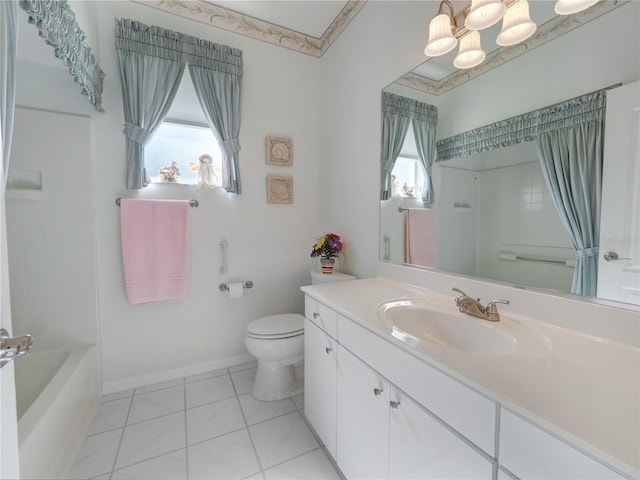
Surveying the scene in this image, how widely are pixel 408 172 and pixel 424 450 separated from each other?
1252 mm

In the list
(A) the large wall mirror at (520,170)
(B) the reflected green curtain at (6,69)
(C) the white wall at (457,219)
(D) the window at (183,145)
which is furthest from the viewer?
(D) the window at (183,145)

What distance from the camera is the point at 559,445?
0.46 meters

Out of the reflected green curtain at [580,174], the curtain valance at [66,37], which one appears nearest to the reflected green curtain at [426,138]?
the reflected green curtain at [580,174]

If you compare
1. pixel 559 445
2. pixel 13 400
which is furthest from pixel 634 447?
pixel 13 400

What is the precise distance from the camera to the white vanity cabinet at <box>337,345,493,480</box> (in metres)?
0.66

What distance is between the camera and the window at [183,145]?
1.91 m

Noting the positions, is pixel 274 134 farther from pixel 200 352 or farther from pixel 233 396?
pixel 233 396

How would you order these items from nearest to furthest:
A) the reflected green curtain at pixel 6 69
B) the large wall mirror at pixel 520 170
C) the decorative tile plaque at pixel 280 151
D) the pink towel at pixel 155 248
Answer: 1. the reflected green curtain at pixel 6 69
2. the large wall mirror at pixel 520 170
3. the pink towel at pixel 155 248
4. the decorative tile plaque at pixel 280 151

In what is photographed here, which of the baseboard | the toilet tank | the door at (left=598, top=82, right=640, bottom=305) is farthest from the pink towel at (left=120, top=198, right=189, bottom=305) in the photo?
the door at (left=598, top=82, right=640, bottom=305)

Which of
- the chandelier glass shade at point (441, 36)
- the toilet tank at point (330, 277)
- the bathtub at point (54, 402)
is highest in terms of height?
the chandelier glass shade at point (441, 36)

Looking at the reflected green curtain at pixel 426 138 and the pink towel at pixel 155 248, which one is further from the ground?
the reflected green curtain at pixel 426 138

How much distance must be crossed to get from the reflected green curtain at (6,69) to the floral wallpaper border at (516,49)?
5.04ft

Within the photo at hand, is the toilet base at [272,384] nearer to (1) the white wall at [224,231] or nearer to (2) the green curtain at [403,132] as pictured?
(1) the white wall at [224,231]

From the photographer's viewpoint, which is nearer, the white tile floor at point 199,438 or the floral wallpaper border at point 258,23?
the white tile floor at point 199,438
